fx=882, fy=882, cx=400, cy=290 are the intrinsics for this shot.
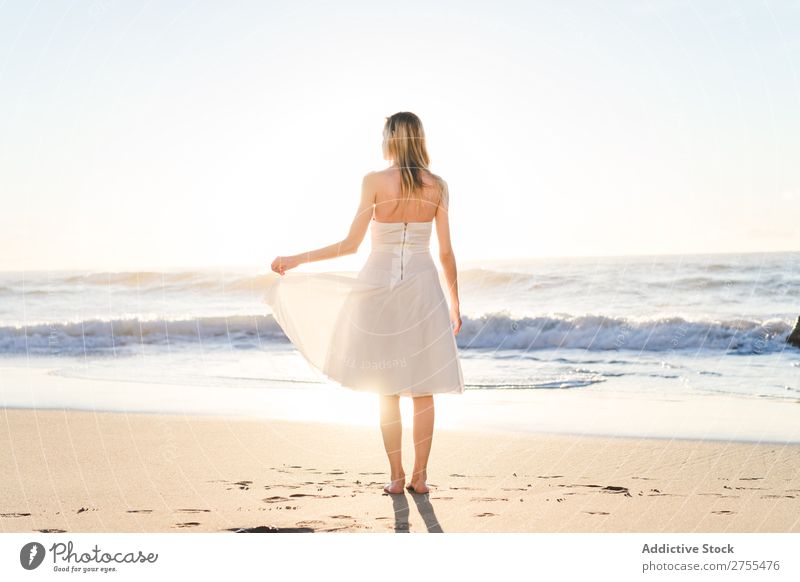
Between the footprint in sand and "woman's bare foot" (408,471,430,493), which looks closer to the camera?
the footprint in sand

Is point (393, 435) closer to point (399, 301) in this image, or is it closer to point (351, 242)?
point (399, 301)

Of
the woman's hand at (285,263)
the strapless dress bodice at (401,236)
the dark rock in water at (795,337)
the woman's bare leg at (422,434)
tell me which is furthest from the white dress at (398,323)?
the dark rock in water at (795,337)

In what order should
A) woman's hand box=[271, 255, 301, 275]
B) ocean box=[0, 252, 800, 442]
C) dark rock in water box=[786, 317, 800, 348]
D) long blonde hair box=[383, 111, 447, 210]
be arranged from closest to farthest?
long blonde hair box=[383, 111, 447, 210]
woman's hand box=[271, 255, 301, 275]
ocean box=[0, 252, 800, 442]
dark rock in water box=[786, 317, 800, 348]

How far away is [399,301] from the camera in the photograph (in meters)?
5.41

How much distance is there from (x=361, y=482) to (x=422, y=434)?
2.08 ft

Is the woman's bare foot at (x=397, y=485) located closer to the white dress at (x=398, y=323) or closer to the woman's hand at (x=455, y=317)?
the white dress at (x=398, y=323)

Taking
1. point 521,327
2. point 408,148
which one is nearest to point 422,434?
point 408,148

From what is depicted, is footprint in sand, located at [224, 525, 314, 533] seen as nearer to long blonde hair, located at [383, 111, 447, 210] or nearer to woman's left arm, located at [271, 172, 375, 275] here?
woman's left arm, located at [271, 172, 375, 275]

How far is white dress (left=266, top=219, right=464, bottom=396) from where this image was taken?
5.37 meters

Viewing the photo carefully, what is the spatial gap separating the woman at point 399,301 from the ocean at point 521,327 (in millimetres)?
2040

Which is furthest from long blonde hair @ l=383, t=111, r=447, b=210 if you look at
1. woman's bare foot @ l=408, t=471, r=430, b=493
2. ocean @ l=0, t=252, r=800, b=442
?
ocean @ l=0, t=252, r=800, b=442

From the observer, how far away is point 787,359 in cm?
1289

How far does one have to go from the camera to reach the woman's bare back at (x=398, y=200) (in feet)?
17.4

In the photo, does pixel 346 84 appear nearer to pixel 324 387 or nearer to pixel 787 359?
pixel 324 387
